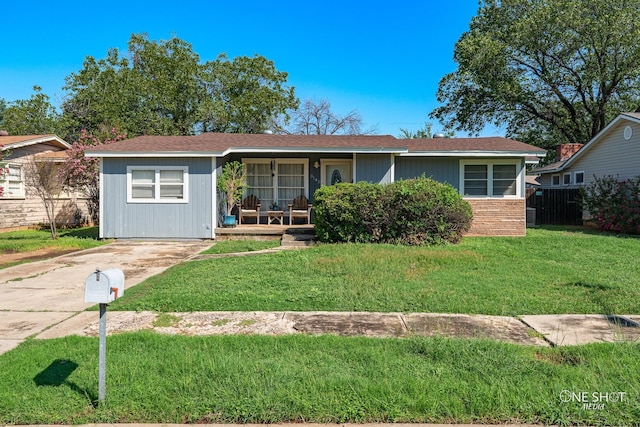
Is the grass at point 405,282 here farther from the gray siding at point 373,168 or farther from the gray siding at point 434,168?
the gray siding at point 434,168

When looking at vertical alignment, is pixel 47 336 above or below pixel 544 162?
below

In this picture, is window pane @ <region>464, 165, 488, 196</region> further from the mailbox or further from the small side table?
the mailbox

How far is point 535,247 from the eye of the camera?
10.3 m

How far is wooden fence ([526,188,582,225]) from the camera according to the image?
65.0ft

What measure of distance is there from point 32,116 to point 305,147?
1092 inches

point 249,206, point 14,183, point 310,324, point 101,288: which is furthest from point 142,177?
point 101,288

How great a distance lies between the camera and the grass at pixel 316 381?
111 inches

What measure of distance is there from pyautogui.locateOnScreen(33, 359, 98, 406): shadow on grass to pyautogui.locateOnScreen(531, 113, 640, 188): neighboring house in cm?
1859

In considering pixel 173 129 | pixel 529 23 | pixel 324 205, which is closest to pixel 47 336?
pixel 324 205

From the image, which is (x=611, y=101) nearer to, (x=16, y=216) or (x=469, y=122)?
(x=469, y=122)

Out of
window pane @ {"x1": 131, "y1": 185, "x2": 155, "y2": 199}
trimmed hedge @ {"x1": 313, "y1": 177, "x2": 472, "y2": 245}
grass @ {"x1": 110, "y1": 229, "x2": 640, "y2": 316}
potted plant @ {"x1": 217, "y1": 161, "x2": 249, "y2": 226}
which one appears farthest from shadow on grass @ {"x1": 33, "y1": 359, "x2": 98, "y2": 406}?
window pane @ {"x1": 131, "y1": 185, "x2": 155, "y2": 199}

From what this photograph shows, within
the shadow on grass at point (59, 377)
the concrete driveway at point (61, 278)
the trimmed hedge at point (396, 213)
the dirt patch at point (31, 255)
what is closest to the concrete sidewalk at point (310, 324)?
the concrete driveway at point (61, 278)

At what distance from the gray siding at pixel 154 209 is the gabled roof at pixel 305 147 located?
0.37 metres

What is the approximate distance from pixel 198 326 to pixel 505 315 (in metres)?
3.61
